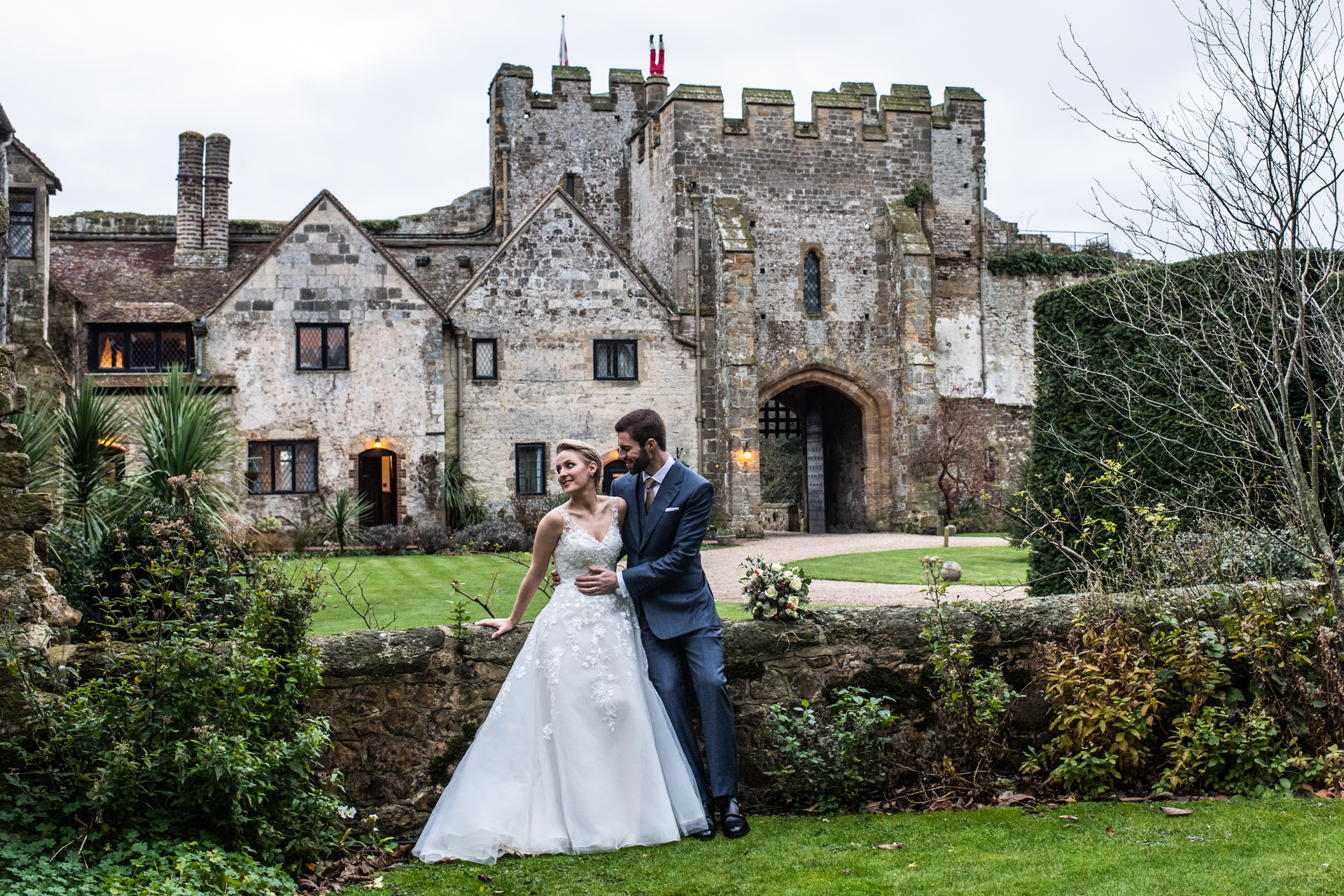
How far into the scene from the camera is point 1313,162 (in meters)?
5.64

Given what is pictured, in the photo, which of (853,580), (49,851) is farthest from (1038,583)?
(49,851)

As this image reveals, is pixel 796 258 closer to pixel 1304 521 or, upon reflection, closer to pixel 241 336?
pixel 241 336

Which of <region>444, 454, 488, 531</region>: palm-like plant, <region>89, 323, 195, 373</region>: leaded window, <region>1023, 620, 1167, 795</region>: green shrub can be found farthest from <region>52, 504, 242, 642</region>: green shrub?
<region>89, 323, 195, 373</region>: leaded window

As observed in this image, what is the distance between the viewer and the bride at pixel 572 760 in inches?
185

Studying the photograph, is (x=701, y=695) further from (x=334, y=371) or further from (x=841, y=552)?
(x=334, y=371)

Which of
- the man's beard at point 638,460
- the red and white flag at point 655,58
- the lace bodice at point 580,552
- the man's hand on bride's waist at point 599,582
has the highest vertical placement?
the red and white flag at point 655,58

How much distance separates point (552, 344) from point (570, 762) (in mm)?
20348

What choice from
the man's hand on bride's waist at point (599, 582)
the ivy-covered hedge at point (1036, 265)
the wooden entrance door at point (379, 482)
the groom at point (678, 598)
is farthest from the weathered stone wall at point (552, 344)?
the man's hand on bride's waist at point (599, 582)

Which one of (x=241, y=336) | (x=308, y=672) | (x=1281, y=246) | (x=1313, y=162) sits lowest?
(x=308, y=672)

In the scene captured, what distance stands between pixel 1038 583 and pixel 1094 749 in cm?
637

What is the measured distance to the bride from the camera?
4.71 metres

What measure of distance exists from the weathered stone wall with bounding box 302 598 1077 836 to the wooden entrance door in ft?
61.3

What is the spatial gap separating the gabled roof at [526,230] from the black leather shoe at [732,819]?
65.8 ft

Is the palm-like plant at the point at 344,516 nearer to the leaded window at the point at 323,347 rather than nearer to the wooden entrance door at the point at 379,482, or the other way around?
the wooden entrance door at the point at 379,482
